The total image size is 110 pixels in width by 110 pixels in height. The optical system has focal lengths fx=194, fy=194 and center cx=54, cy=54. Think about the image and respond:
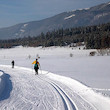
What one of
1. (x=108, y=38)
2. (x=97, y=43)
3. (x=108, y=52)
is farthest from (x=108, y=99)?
(x=97, y=43)

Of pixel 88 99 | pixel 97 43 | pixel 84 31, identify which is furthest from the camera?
pixel 84 31

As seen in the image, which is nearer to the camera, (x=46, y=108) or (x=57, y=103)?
(x=46, y=108)

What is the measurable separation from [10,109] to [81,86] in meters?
5.21

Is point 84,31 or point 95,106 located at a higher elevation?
point 84,31

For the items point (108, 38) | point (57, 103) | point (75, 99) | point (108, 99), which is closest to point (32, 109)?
point (57, 103)

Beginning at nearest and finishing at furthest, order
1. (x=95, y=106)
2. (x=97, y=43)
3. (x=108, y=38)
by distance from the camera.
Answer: (x=95, y=106) → (x=108, y=38) → (x=97, y=43)

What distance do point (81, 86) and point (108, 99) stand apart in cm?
342

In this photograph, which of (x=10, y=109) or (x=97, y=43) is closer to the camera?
(x=10, y=109)

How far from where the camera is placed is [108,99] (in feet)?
25.7

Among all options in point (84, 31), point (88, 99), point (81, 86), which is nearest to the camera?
point (88, 99)

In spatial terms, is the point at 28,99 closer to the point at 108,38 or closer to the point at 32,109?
the point at 32,109

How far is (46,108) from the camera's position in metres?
7.29

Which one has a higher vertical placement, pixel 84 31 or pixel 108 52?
pixel 84 31

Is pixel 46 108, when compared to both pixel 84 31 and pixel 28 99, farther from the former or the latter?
pixel 84 31
